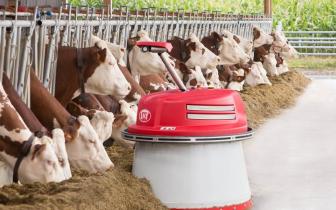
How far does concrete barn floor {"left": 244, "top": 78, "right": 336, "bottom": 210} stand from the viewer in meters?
7.96

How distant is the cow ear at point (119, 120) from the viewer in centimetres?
921

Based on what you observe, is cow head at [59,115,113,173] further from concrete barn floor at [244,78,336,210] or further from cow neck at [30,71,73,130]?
concrete barn floor at [244,78,336,210]

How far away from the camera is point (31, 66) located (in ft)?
27.7

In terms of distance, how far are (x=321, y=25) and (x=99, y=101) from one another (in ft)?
79.6

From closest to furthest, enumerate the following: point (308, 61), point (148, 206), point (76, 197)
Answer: point (76, 197) → point (148, 206) → point (308, 61)

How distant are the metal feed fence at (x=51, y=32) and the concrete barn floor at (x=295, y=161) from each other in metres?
1.91

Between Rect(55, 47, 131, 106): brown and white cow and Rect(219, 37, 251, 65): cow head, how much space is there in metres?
6.02

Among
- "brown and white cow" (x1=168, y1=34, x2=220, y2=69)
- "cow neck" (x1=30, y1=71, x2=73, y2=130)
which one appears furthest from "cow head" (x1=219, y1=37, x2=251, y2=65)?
"cow neck" (x1=30, y1=71, x2=73, y2=130)

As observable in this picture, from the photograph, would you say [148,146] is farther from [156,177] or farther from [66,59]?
[66,59]

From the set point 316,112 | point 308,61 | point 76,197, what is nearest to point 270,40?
point 316,112

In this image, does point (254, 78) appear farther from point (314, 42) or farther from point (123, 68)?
point (314, 42)

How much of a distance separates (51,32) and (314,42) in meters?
21.9

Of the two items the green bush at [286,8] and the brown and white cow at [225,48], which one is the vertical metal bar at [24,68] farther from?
the green bush at [286,8]

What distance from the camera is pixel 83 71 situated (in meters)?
9.12
